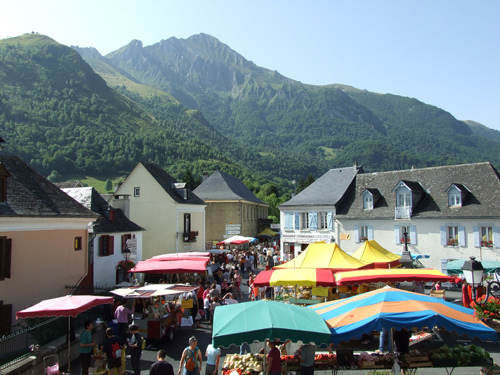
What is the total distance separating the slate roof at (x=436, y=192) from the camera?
28.9 meters

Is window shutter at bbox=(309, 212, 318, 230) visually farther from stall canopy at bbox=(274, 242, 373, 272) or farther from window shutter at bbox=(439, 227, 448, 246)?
stall canopy at bbox=(274, 242, 373, 272)

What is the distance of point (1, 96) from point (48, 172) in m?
51.8

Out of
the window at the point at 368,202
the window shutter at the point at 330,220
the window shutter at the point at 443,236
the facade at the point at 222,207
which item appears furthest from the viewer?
the facade at the point at 222,207

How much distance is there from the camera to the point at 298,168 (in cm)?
19325

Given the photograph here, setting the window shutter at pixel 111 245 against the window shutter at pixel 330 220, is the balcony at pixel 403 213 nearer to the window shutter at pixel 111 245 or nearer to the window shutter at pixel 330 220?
the window shutter at pixel 330 220

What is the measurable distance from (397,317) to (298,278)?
658 cm

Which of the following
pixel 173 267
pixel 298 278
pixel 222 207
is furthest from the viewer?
pixel 222 207

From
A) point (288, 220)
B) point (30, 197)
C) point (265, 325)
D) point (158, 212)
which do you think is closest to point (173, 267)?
point (30, 197)

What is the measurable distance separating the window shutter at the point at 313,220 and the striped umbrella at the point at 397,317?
1106 inches

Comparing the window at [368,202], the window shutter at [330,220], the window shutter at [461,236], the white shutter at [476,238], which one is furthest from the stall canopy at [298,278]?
the window shutter at [330,220]

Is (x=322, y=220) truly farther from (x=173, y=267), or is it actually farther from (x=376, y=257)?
(x=173, y=267)

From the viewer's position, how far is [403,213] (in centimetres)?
3247

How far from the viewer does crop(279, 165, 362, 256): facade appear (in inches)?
1458

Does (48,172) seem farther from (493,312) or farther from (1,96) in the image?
(493,312)
